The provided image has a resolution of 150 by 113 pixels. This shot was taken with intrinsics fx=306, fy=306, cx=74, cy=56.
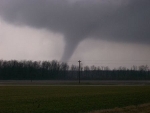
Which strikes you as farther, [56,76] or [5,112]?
[56,76]

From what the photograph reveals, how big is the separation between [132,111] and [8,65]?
169969mm

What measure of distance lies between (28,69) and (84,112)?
527 feet

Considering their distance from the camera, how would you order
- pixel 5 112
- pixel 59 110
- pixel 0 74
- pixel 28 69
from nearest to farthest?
pixel 5 112
pixel 59 110
pixel 0 74
pixel 28 69

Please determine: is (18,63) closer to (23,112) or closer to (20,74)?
(20,74)

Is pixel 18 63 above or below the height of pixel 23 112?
above

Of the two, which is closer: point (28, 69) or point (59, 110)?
point (59, 110)

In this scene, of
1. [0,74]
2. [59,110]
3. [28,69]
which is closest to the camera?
[59,110]

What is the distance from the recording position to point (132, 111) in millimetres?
24766

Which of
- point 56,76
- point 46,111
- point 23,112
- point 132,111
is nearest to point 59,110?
point 46,111

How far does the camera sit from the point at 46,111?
997 inches

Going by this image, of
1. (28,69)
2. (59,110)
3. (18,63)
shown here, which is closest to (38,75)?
(28,69)

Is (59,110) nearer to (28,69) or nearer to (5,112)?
(5,112)

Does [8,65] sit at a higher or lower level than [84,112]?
higher

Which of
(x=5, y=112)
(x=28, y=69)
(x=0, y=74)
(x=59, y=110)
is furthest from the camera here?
(x=28, y=69)
